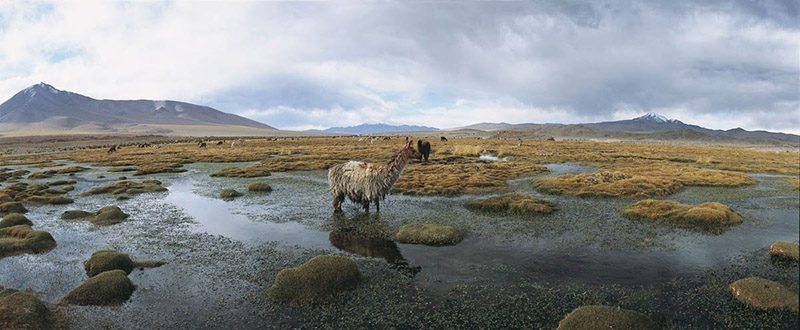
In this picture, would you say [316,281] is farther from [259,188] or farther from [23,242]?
[259,188]

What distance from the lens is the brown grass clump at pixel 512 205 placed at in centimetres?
2056

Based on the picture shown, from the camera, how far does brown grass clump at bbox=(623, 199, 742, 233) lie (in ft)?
57.9

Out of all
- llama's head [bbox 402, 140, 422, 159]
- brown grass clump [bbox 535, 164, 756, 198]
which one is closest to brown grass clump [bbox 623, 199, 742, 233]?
brown grass clump [bbox 535, 164, 756, 198]

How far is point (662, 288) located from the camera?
11445 mm

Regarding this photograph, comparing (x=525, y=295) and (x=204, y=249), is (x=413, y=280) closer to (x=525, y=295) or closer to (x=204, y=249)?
(x=525, y=295)

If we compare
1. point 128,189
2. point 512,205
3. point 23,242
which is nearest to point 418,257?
point 512,205

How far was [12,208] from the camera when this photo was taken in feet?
74.5

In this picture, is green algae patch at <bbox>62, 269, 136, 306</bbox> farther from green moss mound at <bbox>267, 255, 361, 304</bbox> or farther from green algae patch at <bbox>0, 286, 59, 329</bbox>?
green moss mound at <bbox>267, 255, 361, 304</bbox>

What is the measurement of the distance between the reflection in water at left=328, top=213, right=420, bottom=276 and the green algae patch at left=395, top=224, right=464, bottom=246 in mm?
594

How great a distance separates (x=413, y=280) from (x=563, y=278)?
422cm

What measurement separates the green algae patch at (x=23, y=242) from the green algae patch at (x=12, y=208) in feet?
20.6

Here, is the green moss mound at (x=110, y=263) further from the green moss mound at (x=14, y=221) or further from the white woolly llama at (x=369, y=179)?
the white woolly llama at (x=369, y=179)

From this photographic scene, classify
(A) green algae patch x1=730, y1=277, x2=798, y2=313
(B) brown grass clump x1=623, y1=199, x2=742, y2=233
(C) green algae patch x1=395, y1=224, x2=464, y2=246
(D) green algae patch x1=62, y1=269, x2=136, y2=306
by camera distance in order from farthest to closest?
(B) brown grass clump x1=623, y1=199, x2=742, y2=233 < (C) green algae patch x1=395, y1=224, x2=464, y2=246 < (D) green algae patch x1=62, y1=269, x2=136, y2=306 < (A) green algae patch x1=730, y1=277, x2=798, y2=313

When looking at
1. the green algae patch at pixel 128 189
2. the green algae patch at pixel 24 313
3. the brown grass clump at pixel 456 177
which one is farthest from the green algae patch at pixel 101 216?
the brown grass clump at pixel 456 177
